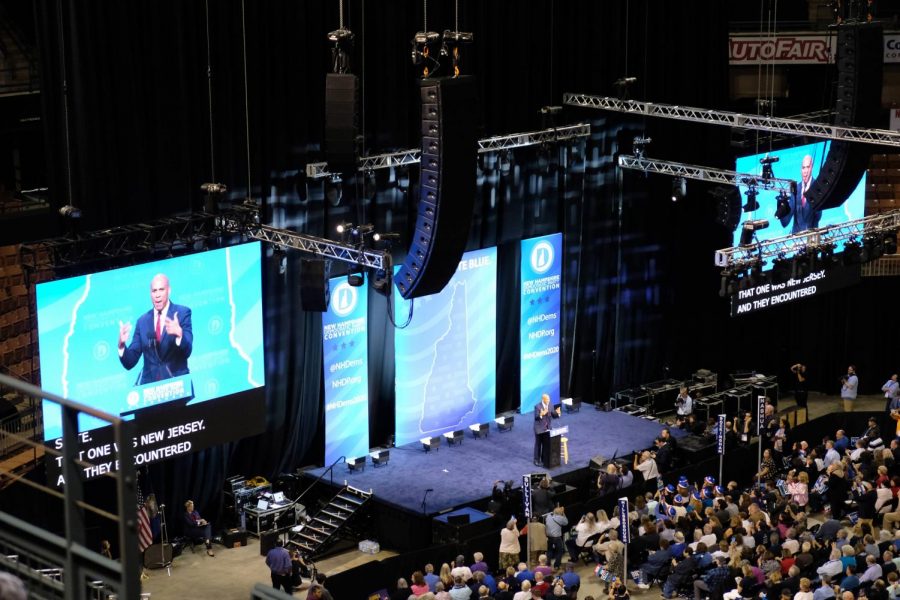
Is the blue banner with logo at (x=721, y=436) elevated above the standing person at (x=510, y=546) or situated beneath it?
elevated above

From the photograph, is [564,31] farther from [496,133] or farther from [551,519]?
[551,519]

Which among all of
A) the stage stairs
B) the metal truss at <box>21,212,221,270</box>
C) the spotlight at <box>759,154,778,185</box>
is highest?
the spotlight at <box>759,154,778,185</box>

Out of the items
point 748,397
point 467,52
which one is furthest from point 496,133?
point 748,397

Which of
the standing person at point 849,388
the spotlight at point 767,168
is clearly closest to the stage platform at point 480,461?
the standing person at point 849,388

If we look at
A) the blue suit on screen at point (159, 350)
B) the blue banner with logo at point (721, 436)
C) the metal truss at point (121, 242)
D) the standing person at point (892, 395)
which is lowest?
the standing person at point (892, 395)

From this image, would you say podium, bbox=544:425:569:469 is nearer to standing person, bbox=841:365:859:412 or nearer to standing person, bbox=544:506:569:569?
standing person, bbox=544:506:569:569

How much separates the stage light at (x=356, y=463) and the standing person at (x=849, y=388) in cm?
865

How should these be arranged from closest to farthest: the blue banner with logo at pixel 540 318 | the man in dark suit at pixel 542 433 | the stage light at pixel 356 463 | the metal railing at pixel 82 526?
the metal railing at pixel 82 526 < the stage light at pixel 356 463 < the man in dark suit at pixel 542 433 < the blue banner with logo at pixel 540 318

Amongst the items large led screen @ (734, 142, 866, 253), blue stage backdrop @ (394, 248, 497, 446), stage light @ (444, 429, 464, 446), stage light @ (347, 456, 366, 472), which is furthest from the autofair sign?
stage light @ (347, 456, 366, 472)

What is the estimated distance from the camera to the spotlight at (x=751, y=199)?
2008 centimetres

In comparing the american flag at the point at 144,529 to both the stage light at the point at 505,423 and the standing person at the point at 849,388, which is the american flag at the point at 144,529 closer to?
the stage light at the point at 505,423

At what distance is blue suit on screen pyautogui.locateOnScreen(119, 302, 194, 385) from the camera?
1574 cm

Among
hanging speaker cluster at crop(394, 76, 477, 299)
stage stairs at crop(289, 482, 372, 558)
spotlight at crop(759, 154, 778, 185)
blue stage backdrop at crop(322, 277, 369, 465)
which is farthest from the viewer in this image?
spotlight at crop(759, 154, 778, 185)

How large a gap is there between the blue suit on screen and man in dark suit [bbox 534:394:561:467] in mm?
5224
